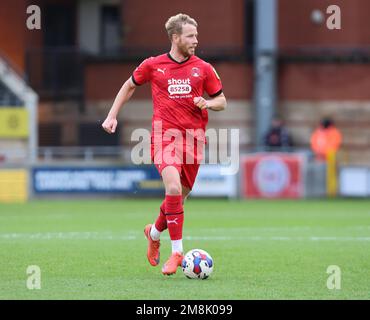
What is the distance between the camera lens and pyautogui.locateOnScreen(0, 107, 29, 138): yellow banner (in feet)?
92.9

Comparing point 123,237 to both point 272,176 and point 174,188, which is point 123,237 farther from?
point 272,176

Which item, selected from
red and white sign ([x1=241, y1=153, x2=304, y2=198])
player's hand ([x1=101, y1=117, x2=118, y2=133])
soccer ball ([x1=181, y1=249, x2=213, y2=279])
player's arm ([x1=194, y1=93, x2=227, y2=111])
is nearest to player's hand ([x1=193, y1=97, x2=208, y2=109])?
player's arm ([x1=194, y1=93, x2=227, y2=111])

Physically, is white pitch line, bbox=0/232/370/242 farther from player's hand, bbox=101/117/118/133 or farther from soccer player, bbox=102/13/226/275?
player's hand, bbox=101/117/118/133

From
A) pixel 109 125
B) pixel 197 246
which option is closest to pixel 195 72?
pixel 109 125

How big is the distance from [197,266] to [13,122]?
1883 centimetres

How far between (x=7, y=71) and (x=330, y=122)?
839cm

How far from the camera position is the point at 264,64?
30000mm

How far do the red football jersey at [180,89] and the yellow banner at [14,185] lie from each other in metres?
14.6

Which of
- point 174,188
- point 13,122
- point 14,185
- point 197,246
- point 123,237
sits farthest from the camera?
point 13,122

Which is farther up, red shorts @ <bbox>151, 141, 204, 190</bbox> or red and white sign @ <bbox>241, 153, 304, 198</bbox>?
red shorts @ <bbox>151, 141, 204, 190</bbox>

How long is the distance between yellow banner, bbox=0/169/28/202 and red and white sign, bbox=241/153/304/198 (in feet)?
15.9

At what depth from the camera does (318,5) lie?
1185 inches

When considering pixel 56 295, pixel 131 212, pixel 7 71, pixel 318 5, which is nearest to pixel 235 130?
pixel 318 5

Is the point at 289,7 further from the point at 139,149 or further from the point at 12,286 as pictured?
the point at 12,286
